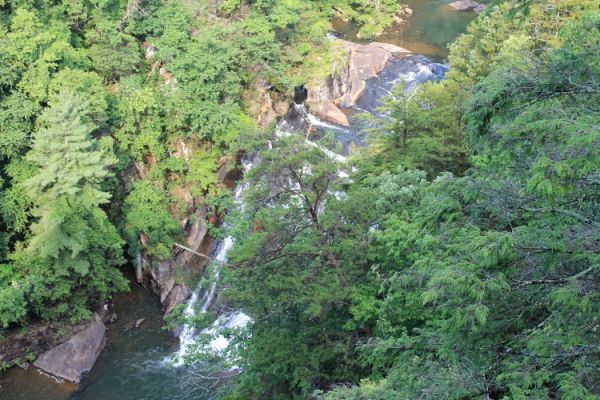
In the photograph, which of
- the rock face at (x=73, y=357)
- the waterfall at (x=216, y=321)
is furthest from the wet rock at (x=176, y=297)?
the rock face at (x=73, y=357)

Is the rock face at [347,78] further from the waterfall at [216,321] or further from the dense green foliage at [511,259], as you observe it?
the dense green foliage at [511,259]

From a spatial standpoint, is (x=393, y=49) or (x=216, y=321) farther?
(x=393, y=49)

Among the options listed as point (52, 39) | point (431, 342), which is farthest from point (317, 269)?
point (52, 39)

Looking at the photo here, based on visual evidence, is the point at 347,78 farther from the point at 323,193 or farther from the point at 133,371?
the point at 133,371

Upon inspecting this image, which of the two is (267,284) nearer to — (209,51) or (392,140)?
(392,140)

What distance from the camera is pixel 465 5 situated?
37031 mm

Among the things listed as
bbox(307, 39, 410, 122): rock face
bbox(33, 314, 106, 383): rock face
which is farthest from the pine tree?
bbox(307, 39, 410, 122): rock face

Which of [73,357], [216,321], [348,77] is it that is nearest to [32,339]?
[73,357]

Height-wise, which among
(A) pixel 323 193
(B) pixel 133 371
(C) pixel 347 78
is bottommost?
(B) pixel 133 371

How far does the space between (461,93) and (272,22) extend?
1005 centimetres

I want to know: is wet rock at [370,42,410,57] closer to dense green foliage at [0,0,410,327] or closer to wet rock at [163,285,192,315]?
dense green foliage at [0,0,410,327]

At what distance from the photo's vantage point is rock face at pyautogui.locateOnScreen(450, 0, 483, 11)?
3681 centimetres

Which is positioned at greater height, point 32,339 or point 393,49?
point 393,49

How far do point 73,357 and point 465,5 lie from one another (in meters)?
30.8
